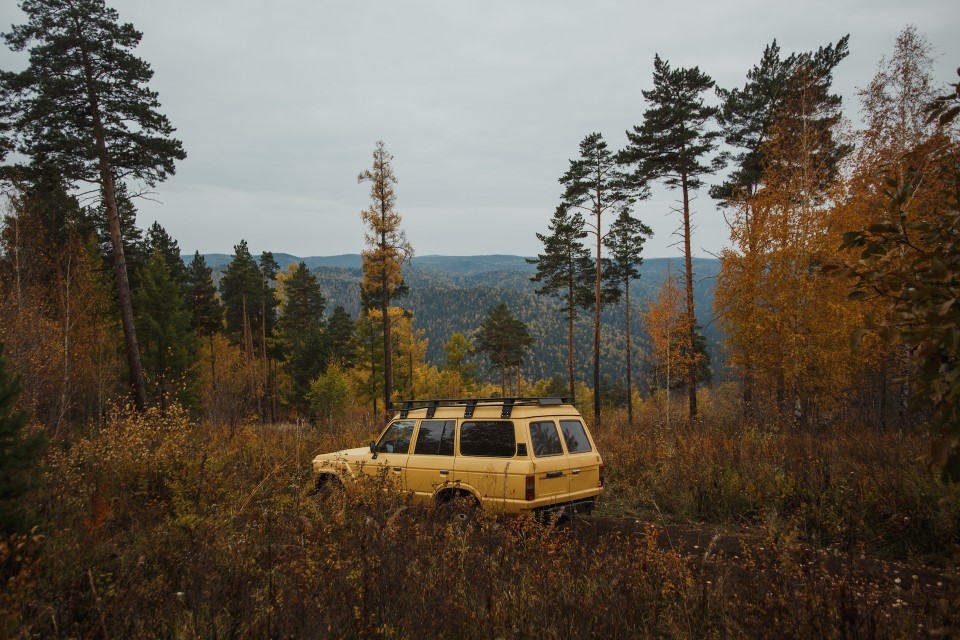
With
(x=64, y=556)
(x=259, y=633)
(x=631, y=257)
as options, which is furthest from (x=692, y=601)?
(x=631, y=257)

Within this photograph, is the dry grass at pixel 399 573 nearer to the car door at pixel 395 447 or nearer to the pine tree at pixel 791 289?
the car door at pixel 395 447

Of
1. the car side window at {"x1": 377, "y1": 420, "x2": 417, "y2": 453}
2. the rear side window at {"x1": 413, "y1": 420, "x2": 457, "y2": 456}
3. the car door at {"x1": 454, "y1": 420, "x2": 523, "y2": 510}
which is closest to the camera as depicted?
the car door at {"x1": 454, "y1": 420, "x2": 523, "y2": 510}

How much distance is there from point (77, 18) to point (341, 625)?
20129mm

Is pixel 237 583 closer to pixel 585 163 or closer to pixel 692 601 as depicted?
pixel 692 601

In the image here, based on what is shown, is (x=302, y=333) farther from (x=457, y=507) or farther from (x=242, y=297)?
(x=457, y=507)

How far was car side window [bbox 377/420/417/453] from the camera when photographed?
27.1 ft

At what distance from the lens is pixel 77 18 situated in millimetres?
15320

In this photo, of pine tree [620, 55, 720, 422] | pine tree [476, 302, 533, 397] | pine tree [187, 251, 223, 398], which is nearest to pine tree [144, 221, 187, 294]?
pine tree [187, 251, 223, 398]

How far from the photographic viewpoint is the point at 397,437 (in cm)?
840

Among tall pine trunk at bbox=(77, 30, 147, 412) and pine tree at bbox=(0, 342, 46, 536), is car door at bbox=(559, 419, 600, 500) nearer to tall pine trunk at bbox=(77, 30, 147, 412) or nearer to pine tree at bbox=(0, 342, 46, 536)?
pine tree at bbox=(0, 342, 46, 536)

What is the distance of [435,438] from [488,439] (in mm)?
1011

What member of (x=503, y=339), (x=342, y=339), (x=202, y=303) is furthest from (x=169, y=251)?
(x=503, y=339)

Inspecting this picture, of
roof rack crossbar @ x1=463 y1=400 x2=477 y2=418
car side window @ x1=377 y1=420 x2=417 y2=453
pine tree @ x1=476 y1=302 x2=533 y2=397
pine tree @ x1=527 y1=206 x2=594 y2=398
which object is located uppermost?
pine tree @ x1=527 y1=206 x2=594 y2=398

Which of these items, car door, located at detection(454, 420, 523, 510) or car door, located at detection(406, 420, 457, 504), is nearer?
car door, located at detection(454, 420, 523, 510)
